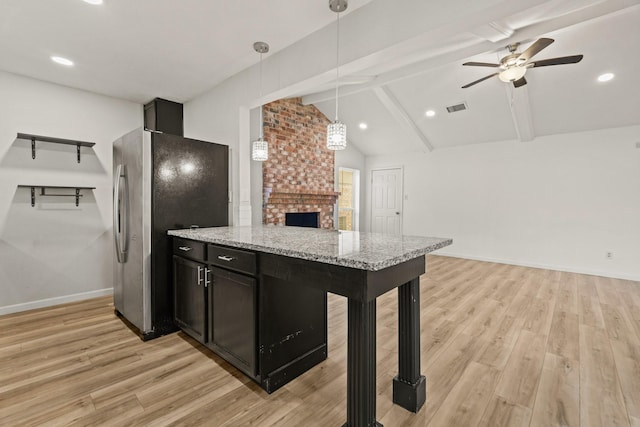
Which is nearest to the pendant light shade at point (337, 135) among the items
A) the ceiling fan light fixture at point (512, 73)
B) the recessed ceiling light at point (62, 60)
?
the ceiling fan light fixture at point (512, 73)

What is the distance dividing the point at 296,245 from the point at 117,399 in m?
1.41

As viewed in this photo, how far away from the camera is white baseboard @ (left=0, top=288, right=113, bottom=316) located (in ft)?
10.2

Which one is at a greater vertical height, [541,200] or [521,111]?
[521,111]

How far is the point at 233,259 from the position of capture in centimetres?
189

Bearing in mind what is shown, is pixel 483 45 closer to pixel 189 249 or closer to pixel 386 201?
pixel 189 249

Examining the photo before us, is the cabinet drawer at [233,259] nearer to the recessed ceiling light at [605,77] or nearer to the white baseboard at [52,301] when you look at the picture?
the white baseboard at [52,301]

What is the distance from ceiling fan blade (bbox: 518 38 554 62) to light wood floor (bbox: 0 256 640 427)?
263 cm

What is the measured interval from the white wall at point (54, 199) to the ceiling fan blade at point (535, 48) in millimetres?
4769

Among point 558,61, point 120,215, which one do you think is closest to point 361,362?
point 120,215

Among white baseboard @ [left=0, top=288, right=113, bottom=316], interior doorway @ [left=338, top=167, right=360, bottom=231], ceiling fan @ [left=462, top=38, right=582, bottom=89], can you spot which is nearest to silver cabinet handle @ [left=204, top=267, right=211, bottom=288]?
white baseboard @ [left=0, top=288, right=113, bottom=316]

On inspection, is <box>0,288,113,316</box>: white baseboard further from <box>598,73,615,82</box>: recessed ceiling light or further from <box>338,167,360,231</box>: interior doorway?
<box>598,73,615,82</box>: recessed ceiling light

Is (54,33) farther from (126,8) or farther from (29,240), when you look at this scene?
(29,240)

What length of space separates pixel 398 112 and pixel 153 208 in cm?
460

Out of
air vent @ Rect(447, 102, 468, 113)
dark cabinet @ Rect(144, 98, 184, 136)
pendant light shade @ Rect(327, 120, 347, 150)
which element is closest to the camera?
pendant light shade @ Rect(327, 120, 347, 150)
